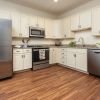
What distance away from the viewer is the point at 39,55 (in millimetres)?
3746

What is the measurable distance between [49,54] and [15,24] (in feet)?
6.00

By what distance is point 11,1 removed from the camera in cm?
360

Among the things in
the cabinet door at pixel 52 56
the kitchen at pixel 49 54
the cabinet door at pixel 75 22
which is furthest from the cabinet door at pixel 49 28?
the cabinet door at pixel 75 22

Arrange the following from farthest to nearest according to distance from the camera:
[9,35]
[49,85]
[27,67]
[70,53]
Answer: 1. [70,53]
2. [27,67]
3. [9,35]
4. [49,85]

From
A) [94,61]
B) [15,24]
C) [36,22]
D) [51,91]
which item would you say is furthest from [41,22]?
[51,91]

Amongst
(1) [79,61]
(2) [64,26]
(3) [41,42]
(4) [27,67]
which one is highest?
(2) [64,26]

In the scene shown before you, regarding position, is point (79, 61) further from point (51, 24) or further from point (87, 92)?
point (51, 24)

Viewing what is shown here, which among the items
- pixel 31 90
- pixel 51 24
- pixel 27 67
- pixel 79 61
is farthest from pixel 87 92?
pixel 51 24

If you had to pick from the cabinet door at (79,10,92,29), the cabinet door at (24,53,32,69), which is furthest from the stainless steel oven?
the cabinet door at (79,10,92,29)

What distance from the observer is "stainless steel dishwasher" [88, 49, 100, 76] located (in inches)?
109

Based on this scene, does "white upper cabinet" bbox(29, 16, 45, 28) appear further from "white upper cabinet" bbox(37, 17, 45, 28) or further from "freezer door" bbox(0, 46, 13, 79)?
"freezer door" bbox(0, 46, 13, 79)

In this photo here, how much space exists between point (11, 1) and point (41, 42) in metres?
2.08

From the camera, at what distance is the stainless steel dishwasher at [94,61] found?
2.76m

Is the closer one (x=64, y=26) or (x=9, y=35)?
(x=9, y=35)
